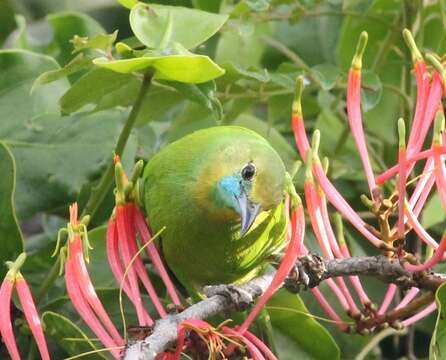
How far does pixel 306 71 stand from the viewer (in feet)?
5.17

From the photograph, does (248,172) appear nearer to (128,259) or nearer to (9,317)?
(128,259)

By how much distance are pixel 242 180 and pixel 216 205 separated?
2.4 inches

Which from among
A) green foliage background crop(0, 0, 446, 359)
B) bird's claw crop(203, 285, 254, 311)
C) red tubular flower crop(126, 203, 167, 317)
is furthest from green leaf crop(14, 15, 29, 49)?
bird's claw crop(203, 285, 254, 311)

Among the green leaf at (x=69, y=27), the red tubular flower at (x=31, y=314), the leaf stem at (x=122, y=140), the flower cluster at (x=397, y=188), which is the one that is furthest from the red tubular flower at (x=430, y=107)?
the green leaf at (x=69, y=27)

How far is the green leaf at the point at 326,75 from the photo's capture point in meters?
1.50

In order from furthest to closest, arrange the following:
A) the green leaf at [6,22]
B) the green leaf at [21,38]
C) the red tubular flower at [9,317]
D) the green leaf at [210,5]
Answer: the green leaf at [6,22]
the green leaf at [21,38]
the green leaf at [210,5]
the red tubular flower at [9,317]

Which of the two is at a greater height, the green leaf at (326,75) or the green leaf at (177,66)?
the green leaf at (177,66)

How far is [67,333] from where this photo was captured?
4.04ft

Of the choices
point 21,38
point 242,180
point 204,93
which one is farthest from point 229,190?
point 21,38

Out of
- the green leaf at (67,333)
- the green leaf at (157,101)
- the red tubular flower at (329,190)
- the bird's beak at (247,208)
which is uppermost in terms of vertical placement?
the red tubular flower at (329,190)

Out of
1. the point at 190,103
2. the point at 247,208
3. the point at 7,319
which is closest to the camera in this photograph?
the point at 7,319

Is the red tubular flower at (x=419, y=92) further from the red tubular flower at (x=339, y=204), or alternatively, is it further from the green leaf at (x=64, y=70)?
the green leaf at (x=64, y=70)

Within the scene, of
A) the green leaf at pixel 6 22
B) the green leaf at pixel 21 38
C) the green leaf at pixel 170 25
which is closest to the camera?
the green leaf at pixel 170 25

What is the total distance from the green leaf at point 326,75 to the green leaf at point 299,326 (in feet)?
1.05
